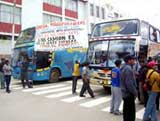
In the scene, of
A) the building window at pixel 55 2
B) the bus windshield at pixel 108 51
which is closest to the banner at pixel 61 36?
the bus windshield at pixel 108 51

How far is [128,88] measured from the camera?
7117mm

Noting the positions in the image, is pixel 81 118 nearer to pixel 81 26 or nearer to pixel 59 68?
pixel 81 26

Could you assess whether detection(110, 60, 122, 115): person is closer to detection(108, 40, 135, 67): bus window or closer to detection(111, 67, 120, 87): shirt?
detection(111, 67, 120, 87): shirt

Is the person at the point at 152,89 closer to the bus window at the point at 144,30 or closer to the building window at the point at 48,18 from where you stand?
the bus window at the point at 144,30

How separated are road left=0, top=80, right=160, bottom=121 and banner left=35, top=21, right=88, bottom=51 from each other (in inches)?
134

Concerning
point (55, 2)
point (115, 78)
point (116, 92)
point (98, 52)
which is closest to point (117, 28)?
point (98, 52)

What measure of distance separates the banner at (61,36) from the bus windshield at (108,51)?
7.22 feet

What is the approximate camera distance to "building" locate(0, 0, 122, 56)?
34.8 meters

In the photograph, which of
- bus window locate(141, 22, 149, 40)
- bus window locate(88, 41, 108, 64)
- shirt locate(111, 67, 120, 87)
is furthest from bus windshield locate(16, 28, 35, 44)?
shirt locate(111, 67, 120, 87)

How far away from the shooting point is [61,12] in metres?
43.6

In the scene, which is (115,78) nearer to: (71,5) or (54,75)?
(54,75)

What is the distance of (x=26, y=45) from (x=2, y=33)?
17257 millimetres

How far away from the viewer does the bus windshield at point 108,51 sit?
498 inches

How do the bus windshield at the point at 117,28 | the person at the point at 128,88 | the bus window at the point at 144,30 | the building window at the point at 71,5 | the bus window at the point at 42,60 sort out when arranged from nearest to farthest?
the person at the point at 128,88, the bus windshield at the point at 117,28, the bus window at the point at 144,30, the bus window at the point at 42,60, the building window at the point at 71,5
